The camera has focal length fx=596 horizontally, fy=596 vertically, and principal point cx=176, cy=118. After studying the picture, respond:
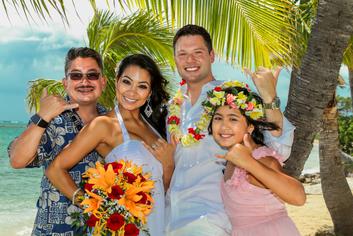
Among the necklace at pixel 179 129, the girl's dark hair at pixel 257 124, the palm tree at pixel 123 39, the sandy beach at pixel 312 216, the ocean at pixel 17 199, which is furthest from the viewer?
the ocean at pixel 17 199

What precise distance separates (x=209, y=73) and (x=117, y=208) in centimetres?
149

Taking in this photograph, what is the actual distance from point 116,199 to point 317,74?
127 inches

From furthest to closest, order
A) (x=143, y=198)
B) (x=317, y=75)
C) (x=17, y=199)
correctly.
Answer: (x=17, y=199)
(x=317, y=75)
(x=143, y=198)

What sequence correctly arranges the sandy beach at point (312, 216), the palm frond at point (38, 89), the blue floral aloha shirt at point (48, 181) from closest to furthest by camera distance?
1. the blue floral aloha shirt at point (48, 181)
2. the palm frond at point (38, 89)
3. the sandy beach at point (312, 216)

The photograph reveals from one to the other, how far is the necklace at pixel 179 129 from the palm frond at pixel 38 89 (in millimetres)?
4640

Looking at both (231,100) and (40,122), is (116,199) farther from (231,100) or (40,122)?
(231,100)

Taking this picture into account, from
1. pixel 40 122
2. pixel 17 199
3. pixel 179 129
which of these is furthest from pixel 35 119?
pixel 17 199

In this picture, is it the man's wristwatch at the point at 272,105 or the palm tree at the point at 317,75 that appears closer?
the man's wristwatch at the point at 272,105

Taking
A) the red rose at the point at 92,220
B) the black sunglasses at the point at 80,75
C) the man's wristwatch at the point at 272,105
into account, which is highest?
the black sunglasses at the point at 80,75

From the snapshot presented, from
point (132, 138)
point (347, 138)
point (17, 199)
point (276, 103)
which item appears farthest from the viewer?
point (17, 199)

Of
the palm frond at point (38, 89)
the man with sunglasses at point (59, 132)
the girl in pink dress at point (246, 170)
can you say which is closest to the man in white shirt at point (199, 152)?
the girl in pink dress at point (246, 170)

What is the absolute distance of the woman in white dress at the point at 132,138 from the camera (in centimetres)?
396

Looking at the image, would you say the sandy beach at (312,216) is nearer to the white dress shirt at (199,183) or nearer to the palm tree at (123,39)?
the palm tree at (123,39)

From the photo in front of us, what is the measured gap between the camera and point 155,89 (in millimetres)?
4426
